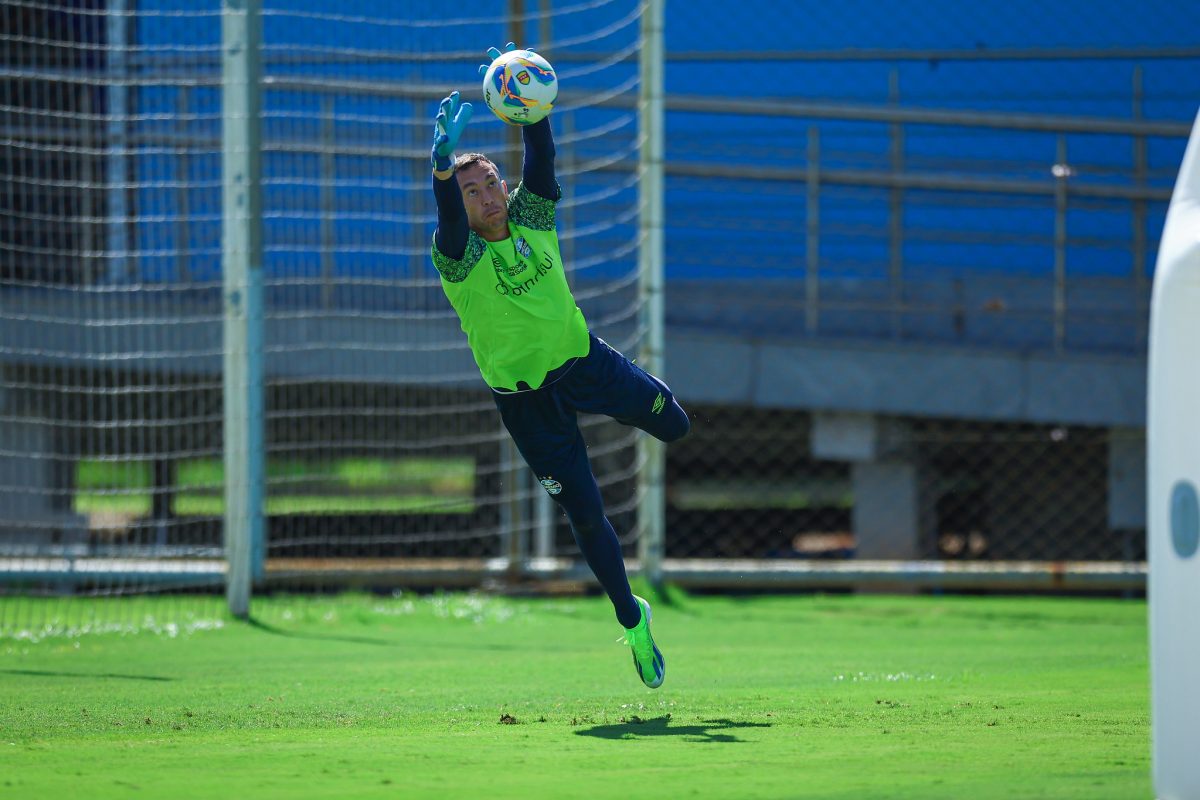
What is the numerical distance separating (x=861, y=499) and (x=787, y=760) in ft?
25.1

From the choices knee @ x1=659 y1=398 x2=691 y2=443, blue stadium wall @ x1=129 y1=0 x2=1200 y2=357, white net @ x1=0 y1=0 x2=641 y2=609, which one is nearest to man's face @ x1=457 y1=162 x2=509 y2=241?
knee @ x1=659 y1=398 x2=691 y2=443

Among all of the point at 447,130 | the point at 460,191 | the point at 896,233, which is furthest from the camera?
the point at 896,233

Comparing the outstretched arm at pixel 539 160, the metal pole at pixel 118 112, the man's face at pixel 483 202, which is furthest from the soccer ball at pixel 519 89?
the metal pole at pixel 118 112

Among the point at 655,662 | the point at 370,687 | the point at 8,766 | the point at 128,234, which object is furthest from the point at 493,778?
the point at 128,234

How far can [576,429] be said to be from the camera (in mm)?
5289

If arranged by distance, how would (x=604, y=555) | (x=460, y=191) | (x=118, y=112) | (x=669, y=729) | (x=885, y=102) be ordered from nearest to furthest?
(x=669, y=729)
(x=460, y=191)
(x=604, y=555)
(x=118, y=112)
(x=885, y=102)

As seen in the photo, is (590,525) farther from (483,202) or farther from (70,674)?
(70,674)

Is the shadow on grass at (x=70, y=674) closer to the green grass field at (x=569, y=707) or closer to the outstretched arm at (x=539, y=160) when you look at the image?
the green grass field at (x=569, y=707)

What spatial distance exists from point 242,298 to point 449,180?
3.20 m

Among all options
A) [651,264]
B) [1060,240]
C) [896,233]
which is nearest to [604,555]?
[651,264]

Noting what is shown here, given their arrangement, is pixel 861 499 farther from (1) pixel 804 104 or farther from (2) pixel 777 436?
(1) pixel 804 104

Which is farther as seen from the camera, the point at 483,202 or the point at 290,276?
the point at 290,276

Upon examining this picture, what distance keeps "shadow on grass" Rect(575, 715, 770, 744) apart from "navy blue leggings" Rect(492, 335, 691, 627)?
1069 millimetres

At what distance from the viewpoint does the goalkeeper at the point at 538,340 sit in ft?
16.6
